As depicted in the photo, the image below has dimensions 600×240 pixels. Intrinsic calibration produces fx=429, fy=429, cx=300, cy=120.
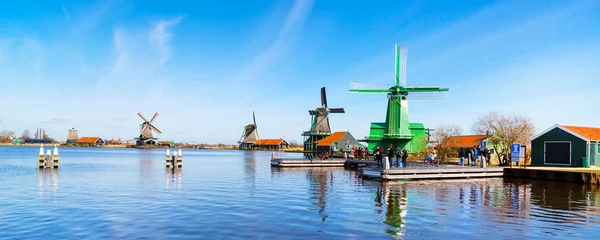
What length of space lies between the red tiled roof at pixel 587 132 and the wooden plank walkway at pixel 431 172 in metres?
6.27

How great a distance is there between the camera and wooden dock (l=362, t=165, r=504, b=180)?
91.2 ft

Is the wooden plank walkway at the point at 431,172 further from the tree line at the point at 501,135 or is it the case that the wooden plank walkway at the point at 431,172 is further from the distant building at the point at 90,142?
the distant building at the point at 90,142

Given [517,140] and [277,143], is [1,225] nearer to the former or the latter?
[517,140]

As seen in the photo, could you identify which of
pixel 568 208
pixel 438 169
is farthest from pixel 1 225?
pixel 438 169

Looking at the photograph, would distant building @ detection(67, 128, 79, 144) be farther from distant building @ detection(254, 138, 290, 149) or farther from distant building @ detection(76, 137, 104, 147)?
distant building @ detection(254, 138, 290, 149)

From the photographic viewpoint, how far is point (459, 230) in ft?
40.8

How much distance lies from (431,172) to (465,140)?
1063 inches

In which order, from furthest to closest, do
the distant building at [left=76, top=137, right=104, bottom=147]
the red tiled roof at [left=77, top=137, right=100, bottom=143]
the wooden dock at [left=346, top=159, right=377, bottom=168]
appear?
the red tiled roof at [left=77, top=137, right=100, bottom=143], the distant building at [left=76, top=137, right=104, bottom=147], the wooden dock at [left=346, top=159, right=377, bottom=168]

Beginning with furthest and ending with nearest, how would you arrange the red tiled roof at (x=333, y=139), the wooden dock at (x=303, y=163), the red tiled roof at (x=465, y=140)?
the red tiled roof at (x=333, y=139)
the red tiled roof at (x=465, y=140)
the wooden dock at (x=303, y=163)

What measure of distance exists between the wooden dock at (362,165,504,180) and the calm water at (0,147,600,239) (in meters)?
3.82

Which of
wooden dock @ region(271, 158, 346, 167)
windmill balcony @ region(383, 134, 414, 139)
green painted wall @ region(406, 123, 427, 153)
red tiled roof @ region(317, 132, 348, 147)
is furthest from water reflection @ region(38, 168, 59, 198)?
red tiled roof @ region(317, 132, 348, 147)

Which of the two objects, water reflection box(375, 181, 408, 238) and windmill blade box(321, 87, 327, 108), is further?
windmill blade box(321, 87, 327, 108)

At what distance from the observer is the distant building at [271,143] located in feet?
435

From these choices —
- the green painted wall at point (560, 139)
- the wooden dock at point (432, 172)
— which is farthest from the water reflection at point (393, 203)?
the green painted wall at point (560, 139)
